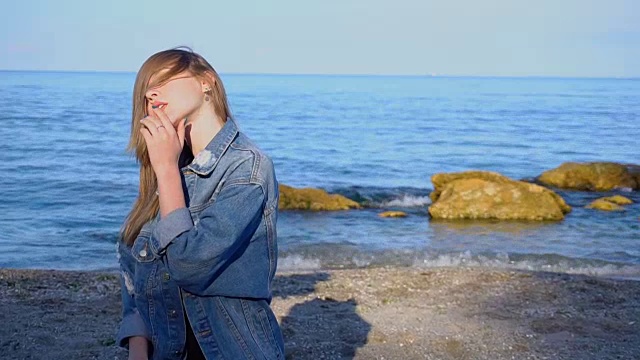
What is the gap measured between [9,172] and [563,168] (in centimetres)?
1484

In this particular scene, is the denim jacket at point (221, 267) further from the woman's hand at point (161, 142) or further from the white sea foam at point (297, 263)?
the white sea foam at point (297, 263)

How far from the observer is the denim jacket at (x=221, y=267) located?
2.31 metres

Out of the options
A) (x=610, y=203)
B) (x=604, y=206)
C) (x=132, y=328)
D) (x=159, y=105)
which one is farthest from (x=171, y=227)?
(x=610, y=203)

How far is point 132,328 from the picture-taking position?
258 cm

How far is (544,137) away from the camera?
134ft

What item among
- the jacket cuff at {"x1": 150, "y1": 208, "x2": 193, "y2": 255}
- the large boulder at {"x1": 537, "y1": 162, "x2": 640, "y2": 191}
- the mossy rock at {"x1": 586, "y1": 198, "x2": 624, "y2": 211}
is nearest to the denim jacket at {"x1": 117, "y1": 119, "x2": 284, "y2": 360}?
the jacket cuff at {"x1": 150, "y1": 208, "x2": 193, "y2": 255}

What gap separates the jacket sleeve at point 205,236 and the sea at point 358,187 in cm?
419

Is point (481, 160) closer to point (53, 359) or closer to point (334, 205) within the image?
point (334, 205)

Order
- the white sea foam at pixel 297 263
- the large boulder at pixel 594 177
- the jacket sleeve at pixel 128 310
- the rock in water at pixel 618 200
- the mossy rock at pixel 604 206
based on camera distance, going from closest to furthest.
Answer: the jacket sleeve at pixel 128 310 < the white sea foam at pixel 297 263 < the mossy rock at pixel 604 206 < the rock in water at pixel 618 200 < the large boulder at pixel 594 177

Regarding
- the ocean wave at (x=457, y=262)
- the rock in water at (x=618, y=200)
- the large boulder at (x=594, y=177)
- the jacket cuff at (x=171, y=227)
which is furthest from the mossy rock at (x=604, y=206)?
the jacket cuff at (x=171, y=227)

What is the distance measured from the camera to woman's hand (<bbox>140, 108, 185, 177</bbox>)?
231 centimetres

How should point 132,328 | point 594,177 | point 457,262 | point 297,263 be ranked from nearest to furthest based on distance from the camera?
point 132,328 < point 297,263 < point 457,262 < point 594,177

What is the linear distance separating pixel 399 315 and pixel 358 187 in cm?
1478

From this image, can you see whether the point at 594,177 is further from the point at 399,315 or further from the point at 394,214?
the point at 399,315
